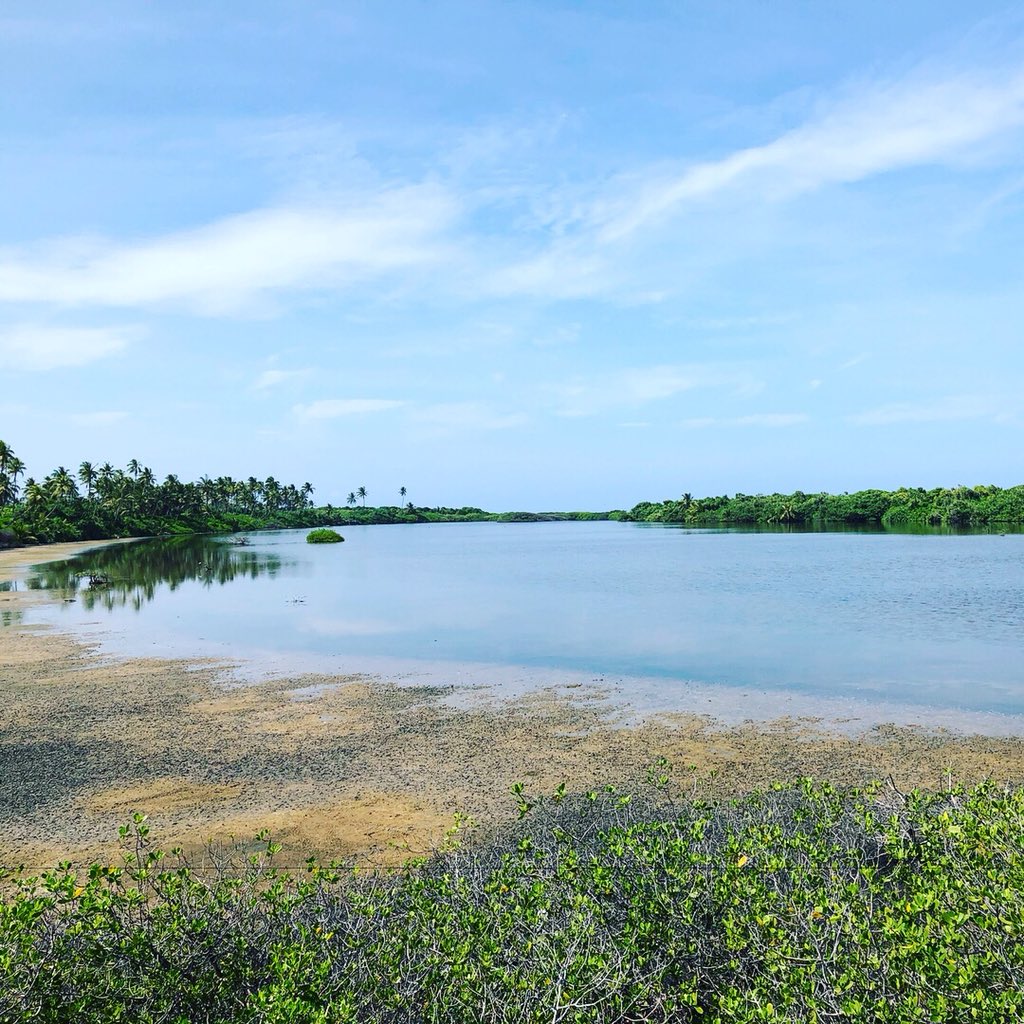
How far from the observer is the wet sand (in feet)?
35.4

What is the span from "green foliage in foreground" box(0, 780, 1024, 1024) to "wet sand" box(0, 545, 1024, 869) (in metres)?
3.80

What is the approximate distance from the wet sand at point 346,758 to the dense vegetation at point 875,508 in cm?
11112

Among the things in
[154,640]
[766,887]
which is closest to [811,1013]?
[766,887]

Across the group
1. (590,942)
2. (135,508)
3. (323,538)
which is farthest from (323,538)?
(590,942)

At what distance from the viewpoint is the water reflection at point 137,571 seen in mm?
40750

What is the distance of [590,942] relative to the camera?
5.05 meters

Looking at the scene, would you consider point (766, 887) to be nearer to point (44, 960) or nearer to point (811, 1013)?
point (811, 1013)

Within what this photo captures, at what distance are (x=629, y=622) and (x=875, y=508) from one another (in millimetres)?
123610

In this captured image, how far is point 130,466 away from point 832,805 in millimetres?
149464

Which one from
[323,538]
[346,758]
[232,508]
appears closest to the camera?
[346,758]

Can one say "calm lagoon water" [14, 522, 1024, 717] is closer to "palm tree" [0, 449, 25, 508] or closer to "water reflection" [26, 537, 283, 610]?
"water reflection" [26, 537, 283, 610]

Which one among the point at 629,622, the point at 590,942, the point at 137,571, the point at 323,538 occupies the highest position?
the point at 590,942

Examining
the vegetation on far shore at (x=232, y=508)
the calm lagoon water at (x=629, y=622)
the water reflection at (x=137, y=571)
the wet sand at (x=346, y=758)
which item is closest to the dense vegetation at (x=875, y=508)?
the vegetation on far shore at (x=232, y=508)

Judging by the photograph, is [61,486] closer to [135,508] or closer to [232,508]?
[135,508]
